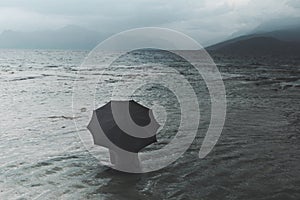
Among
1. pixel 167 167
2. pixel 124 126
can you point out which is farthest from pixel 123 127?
pixel 167 167

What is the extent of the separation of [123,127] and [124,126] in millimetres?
30

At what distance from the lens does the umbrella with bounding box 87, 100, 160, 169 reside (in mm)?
7621

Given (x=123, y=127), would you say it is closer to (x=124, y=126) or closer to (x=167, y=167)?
(x=124, y=126)

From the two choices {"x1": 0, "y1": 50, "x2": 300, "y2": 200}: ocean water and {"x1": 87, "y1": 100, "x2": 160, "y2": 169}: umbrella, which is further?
{"x1": 87, "y1": 100, "x2": 160, "y2": 169}: umbrella

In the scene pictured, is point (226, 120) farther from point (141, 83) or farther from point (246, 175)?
point (141, 83)

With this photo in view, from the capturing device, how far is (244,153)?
9266mm

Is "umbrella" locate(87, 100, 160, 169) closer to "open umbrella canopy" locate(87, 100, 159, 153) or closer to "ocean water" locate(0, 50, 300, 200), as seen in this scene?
"open umbrella canopy" locate(87, 100, 159, 153)

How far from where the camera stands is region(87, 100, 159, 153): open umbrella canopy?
→ 25.0ft

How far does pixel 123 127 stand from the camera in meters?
7.62

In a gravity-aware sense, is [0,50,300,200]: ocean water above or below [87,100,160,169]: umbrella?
below

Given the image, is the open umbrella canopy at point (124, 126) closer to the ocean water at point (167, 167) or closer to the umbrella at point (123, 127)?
the umbrella at point (123, 127)

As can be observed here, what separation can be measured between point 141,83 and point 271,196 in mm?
22968

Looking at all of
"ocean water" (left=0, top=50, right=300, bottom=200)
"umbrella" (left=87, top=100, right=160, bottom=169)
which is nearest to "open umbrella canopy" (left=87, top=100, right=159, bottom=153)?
"umbrella" (left=87, top=100, right=160, bottom=169)

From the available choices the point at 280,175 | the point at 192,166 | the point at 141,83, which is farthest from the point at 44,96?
the point at 280,175
